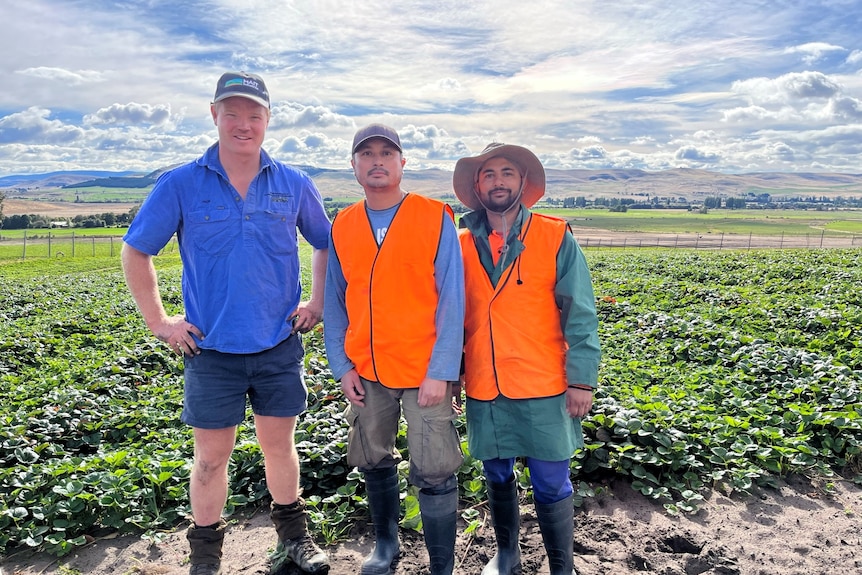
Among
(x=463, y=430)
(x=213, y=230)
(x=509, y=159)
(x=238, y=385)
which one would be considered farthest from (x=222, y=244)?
(x=463, y=430)

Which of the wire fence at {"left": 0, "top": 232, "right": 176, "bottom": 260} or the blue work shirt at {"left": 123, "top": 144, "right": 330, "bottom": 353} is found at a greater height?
the blue work shirt at {"left": 123, "top": 144, "right": 330, "bottom": 353}

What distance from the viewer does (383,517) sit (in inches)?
141

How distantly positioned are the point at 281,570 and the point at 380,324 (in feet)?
5.76

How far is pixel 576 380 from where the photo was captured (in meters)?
3.21

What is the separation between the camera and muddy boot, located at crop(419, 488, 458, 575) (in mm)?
3270

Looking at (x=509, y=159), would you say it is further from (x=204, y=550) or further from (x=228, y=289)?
(x=204, y=550)

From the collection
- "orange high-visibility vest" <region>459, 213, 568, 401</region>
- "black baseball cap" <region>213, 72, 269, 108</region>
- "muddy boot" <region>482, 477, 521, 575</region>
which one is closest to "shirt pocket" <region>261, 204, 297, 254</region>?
"black baseball cap" <region>213, 72, 269, 108</region>

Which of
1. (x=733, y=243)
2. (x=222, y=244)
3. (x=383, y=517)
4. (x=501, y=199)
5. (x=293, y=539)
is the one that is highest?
(x=501, y=199)

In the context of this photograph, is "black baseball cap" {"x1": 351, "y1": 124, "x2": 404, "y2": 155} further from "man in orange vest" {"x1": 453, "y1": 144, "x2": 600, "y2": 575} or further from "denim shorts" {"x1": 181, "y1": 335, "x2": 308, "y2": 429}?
"denim shorts" {"x1": 181, "y1": 335, "x2": 308, "y2": 429}

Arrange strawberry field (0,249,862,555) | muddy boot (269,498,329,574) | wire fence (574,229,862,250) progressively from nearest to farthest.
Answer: muddy boot (269,498,329,574) < strawberry field (0,249,862,555) < wire fence (574,229,862,250)

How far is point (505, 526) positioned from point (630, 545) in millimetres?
950

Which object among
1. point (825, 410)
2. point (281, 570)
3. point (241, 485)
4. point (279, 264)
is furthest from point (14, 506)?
point (825, 410)

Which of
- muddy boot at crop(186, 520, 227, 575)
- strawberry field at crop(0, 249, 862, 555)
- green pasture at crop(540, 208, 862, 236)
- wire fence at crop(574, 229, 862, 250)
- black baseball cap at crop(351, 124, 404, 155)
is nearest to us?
black baseball cap at crop(351, 124, 404, 155)

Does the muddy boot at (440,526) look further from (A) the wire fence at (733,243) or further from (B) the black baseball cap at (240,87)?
(A) the wire fence at (733,243)
